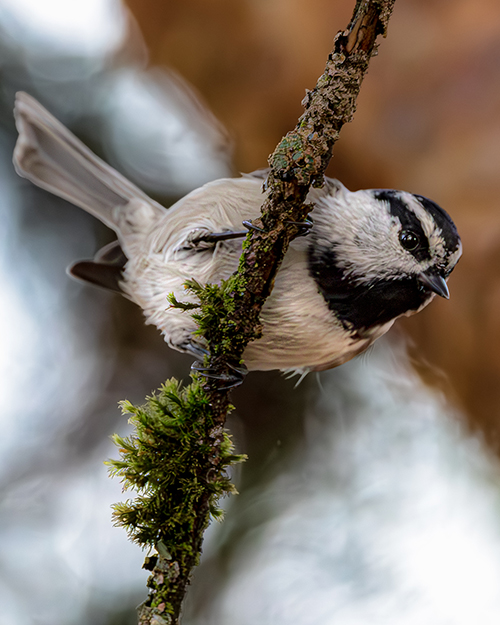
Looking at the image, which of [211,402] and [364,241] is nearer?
[211,402]

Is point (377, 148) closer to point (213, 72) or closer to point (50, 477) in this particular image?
point (213, 72)

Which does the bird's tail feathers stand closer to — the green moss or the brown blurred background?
the brown blurred background

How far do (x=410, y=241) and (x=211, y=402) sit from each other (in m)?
0.35

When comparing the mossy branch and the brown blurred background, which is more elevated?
the brown blurred background

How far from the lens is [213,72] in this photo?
40.2 inches

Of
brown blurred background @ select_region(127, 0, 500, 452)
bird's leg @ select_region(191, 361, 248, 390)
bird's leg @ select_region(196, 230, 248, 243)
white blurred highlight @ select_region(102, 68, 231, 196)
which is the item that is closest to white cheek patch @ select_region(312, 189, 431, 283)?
bird's leg @ select_region(196, 230, 248, 243)

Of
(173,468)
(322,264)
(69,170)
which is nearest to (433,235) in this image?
(322,264)

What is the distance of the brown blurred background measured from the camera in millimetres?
914

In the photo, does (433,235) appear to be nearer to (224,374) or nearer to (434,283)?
(434,283)

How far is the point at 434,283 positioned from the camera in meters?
0.62

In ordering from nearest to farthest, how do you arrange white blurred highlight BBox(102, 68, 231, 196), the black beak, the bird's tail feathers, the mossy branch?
the mossy branch < the black beak < the bird's tail feathers < white blurred highlight BBox(102, 68, 231, 196)

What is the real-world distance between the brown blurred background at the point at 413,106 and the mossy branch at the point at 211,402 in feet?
1.73

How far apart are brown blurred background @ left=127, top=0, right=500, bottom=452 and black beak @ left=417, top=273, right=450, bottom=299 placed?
375mm

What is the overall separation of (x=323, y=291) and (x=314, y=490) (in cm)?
66
